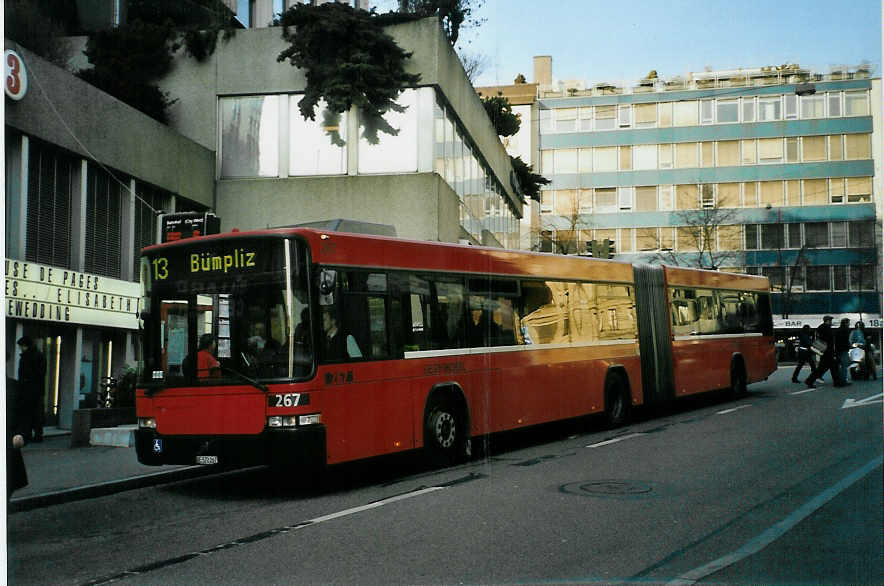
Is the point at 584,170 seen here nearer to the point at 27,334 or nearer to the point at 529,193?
the point at 529,193

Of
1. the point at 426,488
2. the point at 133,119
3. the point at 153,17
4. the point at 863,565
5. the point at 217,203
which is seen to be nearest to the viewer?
the point at 863,565

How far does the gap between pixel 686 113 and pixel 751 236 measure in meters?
2.25

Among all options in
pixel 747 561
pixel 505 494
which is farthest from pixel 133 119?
pixel 747 561

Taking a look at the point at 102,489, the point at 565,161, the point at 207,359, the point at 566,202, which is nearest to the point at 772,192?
the point at 565,161

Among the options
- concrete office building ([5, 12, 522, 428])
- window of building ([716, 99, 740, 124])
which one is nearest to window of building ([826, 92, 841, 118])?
window of building ([716, 99, 740, 124])

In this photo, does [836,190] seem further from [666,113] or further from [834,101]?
[666,113]

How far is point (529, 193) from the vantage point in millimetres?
9477

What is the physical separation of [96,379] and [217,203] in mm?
3109

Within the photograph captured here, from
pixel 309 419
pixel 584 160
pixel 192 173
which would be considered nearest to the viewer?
pixel 584 160

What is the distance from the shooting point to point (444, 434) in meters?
11.6

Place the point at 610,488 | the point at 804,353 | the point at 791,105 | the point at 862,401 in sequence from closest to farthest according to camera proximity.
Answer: the point at 791,105 < the point at 610,488 < the point at 862,401 < the point at 804,353

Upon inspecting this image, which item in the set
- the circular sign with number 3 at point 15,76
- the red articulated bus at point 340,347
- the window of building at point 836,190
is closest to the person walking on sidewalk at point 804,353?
the red articulated bus at point 340,347

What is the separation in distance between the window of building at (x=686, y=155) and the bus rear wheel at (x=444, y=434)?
16.1 ft

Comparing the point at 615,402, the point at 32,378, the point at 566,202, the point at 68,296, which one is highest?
the point at 566,202
